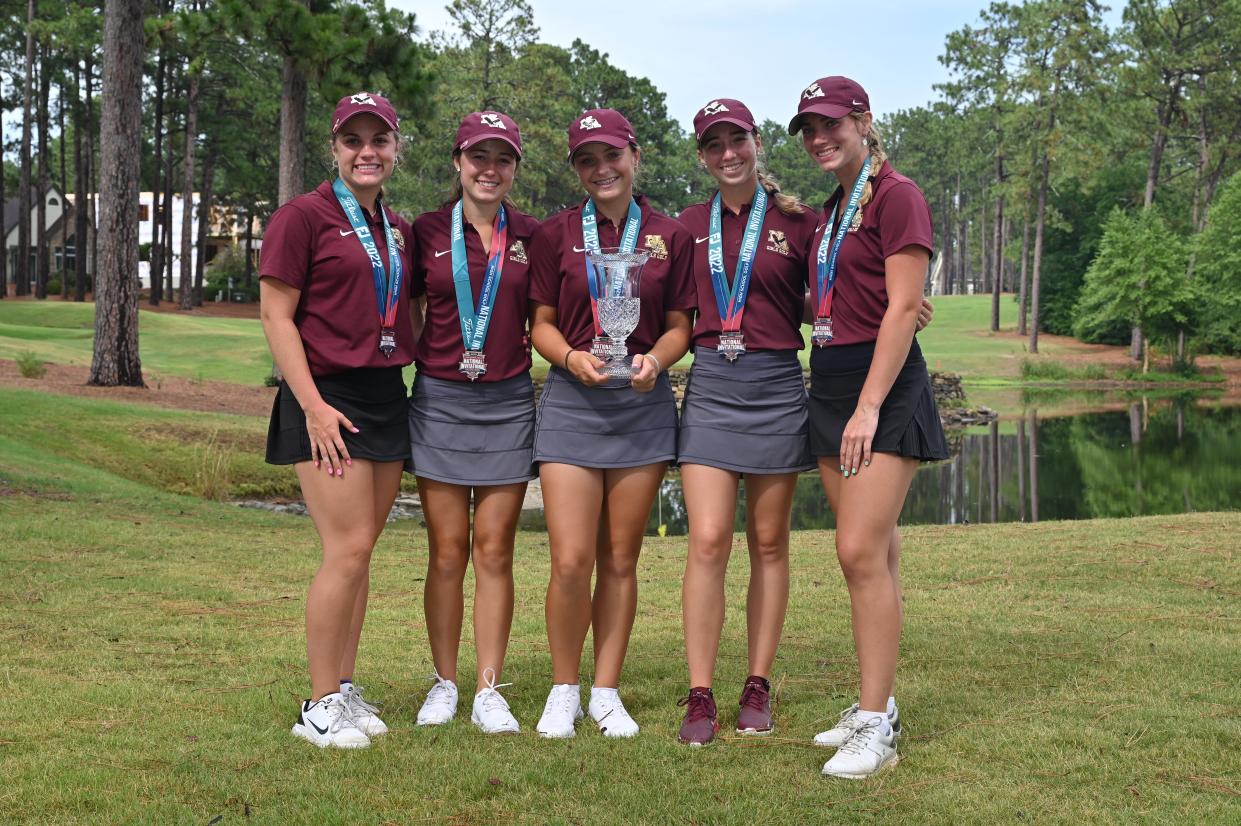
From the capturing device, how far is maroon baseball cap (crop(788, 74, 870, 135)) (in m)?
4.50

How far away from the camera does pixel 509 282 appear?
484 centimetres

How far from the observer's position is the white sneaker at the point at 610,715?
4766mm

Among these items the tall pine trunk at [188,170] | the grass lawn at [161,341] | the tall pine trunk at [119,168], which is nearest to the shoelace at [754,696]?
the tall pine trunk at [119,168]

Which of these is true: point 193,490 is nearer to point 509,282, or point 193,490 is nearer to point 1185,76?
point 509,282

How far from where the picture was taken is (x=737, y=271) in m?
4.78

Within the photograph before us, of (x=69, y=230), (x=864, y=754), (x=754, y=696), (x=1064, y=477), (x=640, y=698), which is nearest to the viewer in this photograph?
(x=864, y=754)

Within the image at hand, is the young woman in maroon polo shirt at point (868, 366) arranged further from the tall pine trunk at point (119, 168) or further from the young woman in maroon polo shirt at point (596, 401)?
the tall pine trunk at point (119, 168)

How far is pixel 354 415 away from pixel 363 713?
1.18m

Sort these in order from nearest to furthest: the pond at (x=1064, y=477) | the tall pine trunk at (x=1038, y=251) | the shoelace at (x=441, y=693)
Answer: the shoelace at (x=441, y=693), the pond at (x=1064, y=477), the tall pine trunk at (x=1038, y=251)

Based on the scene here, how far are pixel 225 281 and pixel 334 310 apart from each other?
185 ft

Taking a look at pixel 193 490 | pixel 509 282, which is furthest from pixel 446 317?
pixel 193 490

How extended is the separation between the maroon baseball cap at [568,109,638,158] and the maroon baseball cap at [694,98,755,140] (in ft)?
A: 0.89

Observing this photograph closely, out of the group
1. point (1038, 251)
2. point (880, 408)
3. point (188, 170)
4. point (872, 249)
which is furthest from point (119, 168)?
point (1038, 251)

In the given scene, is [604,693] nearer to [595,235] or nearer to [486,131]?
[595,235]
